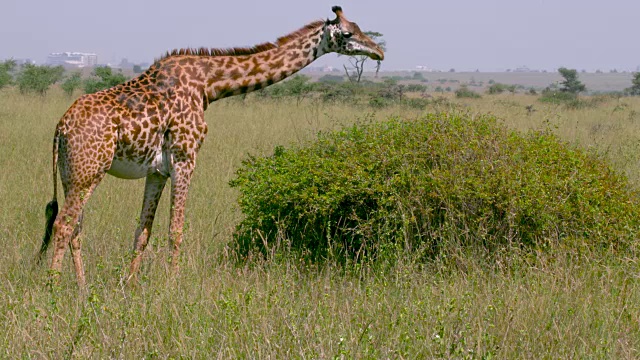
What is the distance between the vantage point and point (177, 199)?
5.91 metres

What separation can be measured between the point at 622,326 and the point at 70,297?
147 inches

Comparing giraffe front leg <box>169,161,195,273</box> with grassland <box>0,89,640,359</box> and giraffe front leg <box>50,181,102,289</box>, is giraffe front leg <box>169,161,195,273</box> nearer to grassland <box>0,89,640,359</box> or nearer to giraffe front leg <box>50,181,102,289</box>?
grassland <box>0,89,640,359</box>

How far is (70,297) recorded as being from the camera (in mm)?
5414

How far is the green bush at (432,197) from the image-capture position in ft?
20.4

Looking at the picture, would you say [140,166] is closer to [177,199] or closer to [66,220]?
[177,199]

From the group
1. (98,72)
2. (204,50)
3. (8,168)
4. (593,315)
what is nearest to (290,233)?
(204,50)

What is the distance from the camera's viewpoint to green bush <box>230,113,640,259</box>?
6230 millimetres

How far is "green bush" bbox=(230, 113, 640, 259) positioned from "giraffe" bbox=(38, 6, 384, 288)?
2.92ft

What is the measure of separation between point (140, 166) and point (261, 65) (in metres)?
1.36

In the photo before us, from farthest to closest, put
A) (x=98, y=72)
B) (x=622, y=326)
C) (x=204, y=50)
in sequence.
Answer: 1. (x=98, y=72)
2. (x=204, y=50)
3. (x=622, y=326)

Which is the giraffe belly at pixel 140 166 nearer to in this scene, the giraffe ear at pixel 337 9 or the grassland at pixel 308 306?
the grassland at pixel 308 306

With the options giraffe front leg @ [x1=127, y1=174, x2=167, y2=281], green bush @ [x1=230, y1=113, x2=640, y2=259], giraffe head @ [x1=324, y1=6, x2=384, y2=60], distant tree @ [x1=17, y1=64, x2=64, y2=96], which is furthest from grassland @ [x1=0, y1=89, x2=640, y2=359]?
distant tree @ [x1=17, y1=64, x2=64, y2=96]

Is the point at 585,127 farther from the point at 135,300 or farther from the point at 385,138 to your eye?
the point at 135,300

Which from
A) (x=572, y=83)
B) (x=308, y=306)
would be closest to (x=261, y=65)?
(x=308, y=306)
